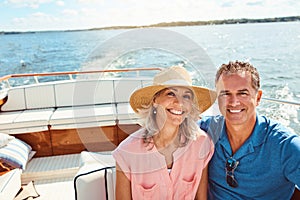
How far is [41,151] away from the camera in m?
3.04

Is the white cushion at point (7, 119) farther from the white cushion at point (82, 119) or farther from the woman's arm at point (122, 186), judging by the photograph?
the woman's arm at point (122, 186)

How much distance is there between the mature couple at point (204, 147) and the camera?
1.10m

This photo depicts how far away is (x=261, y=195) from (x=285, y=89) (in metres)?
7.36

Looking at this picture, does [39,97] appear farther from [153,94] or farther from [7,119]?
[153,94]

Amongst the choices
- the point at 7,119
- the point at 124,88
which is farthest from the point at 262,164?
the point at 124,88

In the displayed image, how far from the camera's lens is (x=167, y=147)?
47.0 inches

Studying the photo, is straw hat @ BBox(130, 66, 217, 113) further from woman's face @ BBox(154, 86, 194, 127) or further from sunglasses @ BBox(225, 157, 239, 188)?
sunglasses @ BBox(225, 157, 239, 188)

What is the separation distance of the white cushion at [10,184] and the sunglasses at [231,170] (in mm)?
1519

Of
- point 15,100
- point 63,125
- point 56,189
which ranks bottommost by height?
point 56,189

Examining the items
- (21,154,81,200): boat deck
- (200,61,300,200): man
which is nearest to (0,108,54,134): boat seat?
(21,154,81,200): boat deck

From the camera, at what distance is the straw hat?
1.17 metres

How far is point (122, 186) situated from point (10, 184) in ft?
4.60

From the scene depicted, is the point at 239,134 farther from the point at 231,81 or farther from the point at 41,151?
the point at 41,151

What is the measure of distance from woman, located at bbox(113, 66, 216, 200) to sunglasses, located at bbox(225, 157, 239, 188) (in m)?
0.07
